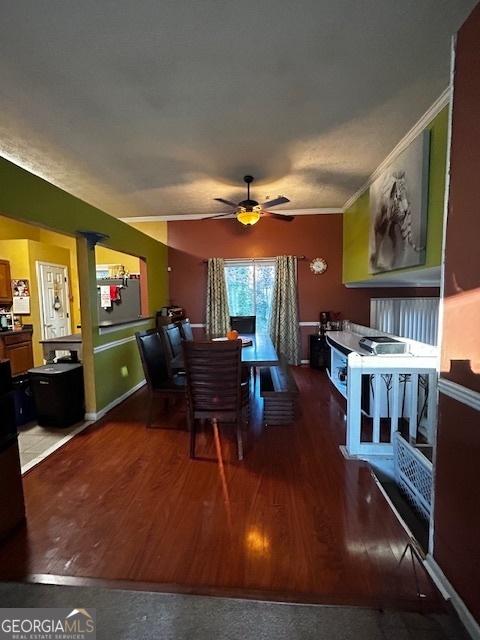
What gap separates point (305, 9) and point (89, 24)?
1180 mm

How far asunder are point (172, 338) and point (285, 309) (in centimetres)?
252

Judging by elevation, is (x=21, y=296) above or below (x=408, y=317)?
above

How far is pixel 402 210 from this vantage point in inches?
105

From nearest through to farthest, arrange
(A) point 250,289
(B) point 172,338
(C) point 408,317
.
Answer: (B) point 172,338 < (C) point 408,317 < (A) point 250,289

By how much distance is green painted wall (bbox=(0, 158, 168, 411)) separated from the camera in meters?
2.12

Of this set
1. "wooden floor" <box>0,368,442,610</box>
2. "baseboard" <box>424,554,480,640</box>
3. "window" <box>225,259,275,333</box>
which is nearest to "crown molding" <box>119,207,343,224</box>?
"window" <box>225,259,275,333</box>

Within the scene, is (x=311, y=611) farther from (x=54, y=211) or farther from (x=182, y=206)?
(x=182, y=206)

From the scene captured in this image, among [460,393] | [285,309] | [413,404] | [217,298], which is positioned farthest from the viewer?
[217,298]

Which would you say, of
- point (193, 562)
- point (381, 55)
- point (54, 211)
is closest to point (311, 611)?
point (193, 562)

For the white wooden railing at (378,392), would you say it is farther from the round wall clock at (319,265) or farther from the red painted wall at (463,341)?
the round wall clock at (319,265)

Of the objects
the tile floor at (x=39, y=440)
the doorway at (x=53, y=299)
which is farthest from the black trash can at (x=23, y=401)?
the doorway at (x=53, y=299)

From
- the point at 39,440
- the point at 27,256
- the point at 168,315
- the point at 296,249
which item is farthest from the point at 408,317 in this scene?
the point at 27,256

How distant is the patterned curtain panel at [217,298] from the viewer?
531 centimetres

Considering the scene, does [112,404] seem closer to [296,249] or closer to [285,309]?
[285,309]
